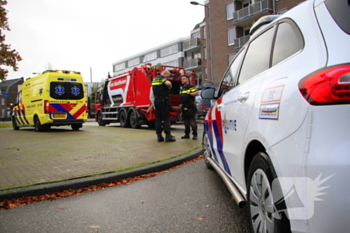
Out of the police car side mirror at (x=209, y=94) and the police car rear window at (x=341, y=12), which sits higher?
the police car rear window at (x=341, y=12)

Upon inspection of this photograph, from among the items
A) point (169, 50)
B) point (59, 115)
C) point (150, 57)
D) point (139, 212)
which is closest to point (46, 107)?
point (59, 115)

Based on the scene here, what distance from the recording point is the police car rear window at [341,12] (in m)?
1.47

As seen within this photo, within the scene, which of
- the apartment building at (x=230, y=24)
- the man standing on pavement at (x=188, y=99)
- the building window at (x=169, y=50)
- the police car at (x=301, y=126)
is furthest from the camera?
the building window at (x=169, y=50)

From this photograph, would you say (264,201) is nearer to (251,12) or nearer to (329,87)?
(329,87)

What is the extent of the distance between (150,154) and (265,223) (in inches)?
159

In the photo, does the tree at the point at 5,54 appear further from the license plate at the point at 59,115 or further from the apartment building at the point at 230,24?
the apartment building at the point at 230,24

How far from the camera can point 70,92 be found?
12.3 m

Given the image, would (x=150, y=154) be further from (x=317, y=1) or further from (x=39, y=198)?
(x=317, y=1)

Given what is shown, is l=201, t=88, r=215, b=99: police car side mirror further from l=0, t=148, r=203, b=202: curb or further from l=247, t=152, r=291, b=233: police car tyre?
l=247, t=152, r=291, b=233: police car tyre

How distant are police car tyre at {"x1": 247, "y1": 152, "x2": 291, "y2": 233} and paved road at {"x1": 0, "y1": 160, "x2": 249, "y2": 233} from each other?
1.63 ft

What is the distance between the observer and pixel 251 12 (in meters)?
27.5

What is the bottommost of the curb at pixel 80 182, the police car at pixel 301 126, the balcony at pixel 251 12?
the curb at pixel 80 182

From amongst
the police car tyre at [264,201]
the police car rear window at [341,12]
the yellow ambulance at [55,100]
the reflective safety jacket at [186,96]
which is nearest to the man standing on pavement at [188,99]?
the reflective safety jacket at [186,96]

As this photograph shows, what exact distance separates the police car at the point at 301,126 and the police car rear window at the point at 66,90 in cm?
1128
